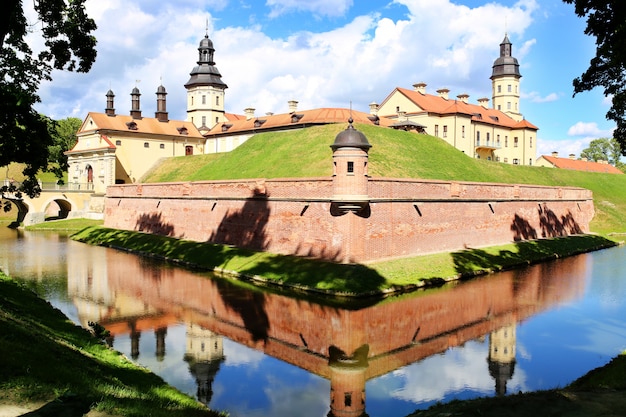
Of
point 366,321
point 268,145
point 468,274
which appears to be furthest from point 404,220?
point 268,145

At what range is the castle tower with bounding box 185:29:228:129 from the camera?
65.8 meters

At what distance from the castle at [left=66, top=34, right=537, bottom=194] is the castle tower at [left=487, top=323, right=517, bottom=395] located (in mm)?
31732

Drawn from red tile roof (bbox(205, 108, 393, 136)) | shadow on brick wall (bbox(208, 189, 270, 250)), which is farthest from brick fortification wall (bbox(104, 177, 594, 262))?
red tile roof (bbox(205, 108, 393, 136))

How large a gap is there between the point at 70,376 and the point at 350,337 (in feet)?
25.7

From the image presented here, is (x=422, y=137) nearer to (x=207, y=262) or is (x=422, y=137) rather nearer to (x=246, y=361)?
(x=207, y=262)

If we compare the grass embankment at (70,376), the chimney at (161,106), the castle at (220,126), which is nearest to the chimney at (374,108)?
the castle at (220,126)

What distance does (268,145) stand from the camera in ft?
135

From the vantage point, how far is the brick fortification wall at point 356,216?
70.7ft

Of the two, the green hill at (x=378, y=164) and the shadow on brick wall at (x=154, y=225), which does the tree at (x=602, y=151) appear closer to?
the green hill at (x=378, y=164)

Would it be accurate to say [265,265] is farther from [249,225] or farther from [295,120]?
→ [295,120]

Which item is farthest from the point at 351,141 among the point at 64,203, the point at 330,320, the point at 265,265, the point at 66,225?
the point at 64,203

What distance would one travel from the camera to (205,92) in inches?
2591

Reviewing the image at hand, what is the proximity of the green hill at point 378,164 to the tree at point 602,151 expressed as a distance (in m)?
52.6

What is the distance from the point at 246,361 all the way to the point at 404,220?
12331 mm
